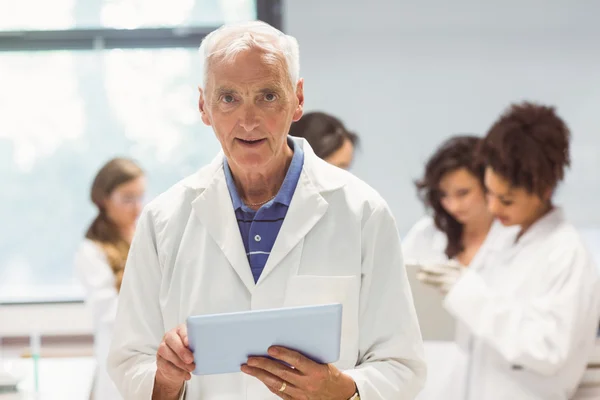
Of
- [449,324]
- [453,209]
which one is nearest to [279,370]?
[449,324]

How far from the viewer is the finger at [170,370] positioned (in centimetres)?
140

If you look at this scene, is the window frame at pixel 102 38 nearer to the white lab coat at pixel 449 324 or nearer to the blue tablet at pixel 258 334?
the white lab coat at pixel 449 324

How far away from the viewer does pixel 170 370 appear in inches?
55.0

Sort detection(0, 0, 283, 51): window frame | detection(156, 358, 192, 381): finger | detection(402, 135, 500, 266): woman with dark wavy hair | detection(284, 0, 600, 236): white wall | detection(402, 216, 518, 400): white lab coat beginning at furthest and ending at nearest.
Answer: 1. detection(0, 0, 283, 51): window frame
2. detection(284, 0, 600, 236): white wall
3. detection(402, 135, 500, 266): woman with dark wavy hair
4. detection(402, 216, 518, 400): white lab coat
5. detection(156, 358, 192, 381): finger

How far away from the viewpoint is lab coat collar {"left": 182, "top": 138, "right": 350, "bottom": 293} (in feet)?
4.99

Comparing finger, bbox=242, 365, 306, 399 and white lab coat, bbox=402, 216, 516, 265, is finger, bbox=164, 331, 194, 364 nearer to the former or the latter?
finger, bbox=242, 365, 306, 399

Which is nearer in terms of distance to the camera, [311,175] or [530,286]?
[311,175]

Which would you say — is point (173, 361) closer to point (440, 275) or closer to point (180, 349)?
point (180, 349)

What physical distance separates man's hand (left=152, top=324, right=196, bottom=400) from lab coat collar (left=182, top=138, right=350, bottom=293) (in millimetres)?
199

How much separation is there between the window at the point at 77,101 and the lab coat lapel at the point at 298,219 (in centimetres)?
315

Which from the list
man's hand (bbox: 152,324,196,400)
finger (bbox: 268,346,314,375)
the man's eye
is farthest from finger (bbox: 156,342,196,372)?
the man's eye

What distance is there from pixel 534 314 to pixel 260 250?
1.26 metres

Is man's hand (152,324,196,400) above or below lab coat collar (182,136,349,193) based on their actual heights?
below

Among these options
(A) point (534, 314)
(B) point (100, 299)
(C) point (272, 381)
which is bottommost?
(B) point (100, 299)
